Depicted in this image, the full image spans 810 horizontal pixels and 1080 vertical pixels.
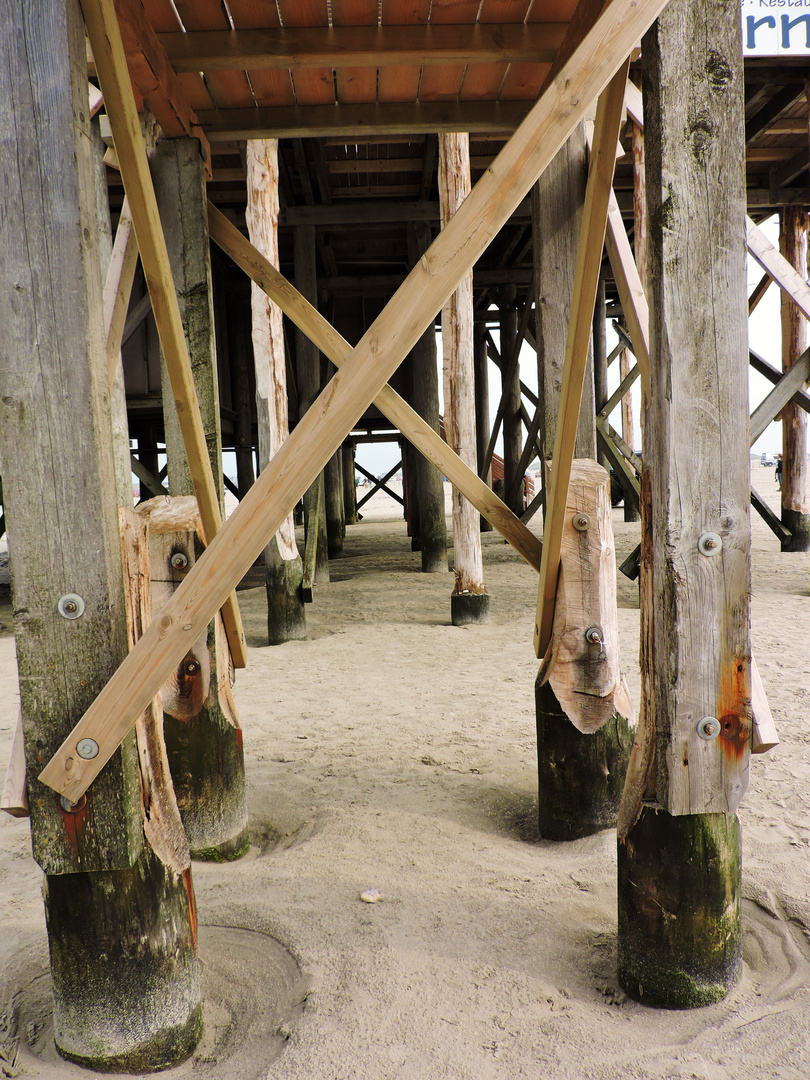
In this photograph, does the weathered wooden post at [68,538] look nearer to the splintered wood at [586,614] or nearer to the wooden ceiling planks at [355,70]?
the wooden ceiling planks at [355,70]

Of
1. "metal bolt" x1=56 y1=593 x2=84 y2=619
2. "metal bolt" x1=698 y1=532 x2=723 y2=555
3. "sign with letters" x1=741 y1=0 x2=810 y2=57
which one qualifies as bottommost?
"metal bolt" x1=56 y1=593 x2=84 y2=619

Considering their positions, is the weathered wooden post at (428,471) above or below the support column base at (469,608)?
above

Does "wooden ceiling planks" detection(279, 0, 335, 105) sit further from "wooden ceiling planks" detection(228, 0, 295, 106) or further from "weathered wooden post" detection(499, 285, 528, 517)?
"weathered wooden post" detection(499, 285, 528, 517)

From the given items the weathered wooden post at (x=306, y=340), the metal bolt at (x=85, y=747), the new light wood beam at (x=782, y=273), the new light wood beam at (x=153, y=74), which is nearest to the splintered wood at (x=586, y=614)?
the metal bolt at (x=85, y=747)

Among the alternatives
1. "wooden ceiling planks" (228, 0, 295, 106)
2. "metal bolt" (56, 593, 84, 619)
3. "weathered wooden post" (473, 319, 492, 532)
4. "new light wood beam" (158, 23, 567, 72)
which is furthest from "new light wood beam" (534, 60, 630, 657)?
"weathered wooden post" (473, 319, 492, 532)

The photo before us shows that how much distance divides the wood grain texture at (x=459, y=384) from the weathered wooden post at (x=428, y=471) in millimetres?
2541

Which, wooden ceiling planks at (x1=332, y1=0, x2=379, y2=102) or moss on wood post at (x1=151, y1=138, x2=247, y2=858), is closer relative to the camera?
wooden ceiling planks at (x1=332, y1=0, x2=379, y2=102)

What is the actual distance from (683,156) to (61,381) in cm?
151

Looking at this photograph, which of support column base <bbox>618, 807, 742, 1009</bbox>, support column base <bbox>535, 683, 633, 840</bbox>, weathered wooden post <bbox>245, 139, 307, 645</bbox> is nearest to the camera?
support column base <bbox>618, 807, 742, 1009</bbox>

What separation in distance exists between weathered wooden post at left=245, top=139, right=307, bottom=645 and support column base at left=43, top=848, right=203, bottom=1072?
14.8 ft

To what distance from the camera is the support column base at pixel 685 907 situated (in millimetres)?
1922

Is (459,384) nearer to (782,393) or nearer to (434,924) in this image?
(782,393)

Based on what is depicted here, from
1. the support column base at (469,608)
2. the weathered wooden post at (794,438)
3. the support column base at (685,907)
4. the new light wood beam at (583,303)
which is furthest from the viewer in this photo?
the weathered wooden post at (794,438)

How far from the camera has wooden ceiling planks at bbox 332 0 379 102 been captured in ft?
8.57
